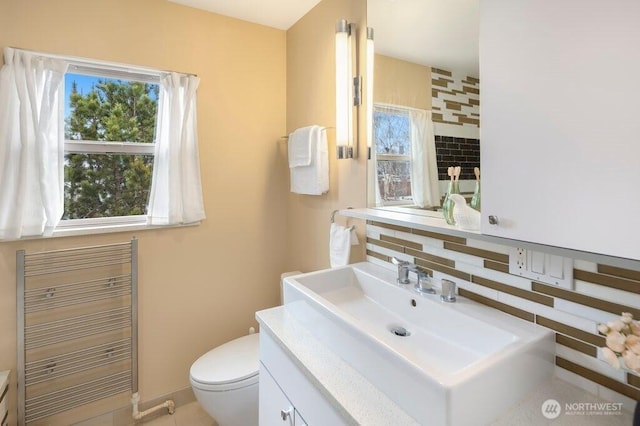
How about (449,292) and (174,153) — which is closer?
(449,292)

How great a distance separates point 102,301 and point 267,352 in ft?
3.87

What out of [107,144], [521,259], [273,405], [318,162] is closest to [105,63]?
[107,144]

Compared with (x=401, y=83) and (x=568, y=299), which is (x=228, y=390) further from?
(x=401, y=83)

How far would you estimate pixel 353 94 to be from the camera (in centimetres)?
165

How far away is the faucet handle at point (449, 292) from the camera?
115 centimetres

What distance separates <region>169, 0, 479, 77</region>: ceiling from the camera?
110 cm

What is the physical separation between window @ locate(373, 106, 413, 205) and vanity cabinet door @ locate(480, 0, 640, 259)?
1.90 ft

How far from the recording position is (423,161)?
137 cm

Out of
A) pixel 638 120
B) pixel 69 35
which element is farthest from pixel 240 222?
Answer: pixel 638 120

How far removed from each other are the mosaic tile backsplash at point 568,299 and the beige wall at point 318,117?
612mm

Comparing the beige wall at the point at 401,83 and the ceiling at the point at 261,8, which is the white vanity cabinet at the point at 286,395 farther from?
the ceiling at the point at 261,8

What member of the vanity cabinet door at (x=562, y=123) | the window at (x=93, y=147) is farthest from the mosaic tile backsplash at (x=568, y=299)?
the window at (x=93, y=147)

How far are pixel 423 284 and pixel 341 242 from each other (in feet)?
1.72

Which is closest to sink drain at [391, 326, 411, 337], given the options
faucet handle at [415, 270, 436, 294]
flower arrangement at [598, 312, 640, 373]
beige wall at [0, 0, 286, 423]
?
faucet handle at [415, 270, 436, 294]
